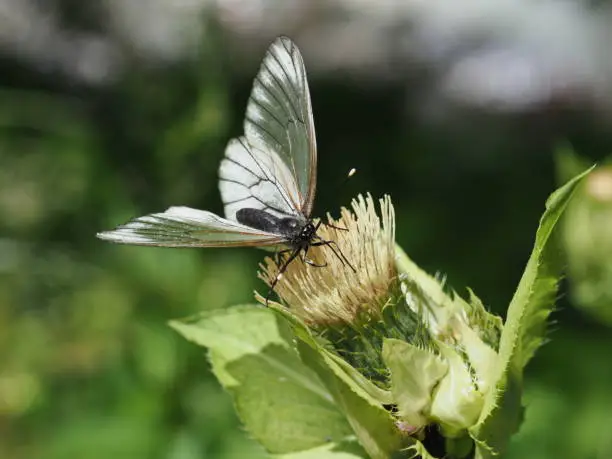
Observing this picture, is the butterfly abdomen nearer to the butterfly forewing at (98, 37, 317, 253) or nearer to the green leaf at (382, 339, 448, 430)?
the butterfly forewing at (98, 37, 317, 253)

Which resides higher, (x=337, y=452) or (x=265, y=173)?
(x=265, y=173)

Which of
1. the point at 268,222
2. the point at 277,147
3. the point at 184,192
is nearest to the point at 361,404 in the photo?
the point at 268,222

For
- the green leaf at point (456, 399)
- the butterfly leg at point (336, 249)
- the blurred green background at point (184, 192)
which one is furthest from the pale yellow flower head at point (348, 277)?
the blurred green background at point (184, 192)

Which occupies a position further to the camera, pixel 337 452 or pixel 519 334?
pixel 337 452

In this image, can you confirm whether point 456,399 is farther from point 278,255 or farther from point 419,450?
point 278,255

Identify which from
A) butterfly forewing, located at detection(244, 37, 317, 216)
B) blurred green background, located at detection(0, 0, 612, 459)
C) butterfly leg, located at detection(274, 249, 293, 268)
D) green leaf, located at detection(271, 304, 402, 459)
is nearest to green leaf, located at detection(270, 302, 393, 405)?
green leaf, located at detection(271, 304, 402, 459)

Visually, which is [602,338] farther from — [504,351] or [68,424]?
[504,351]
